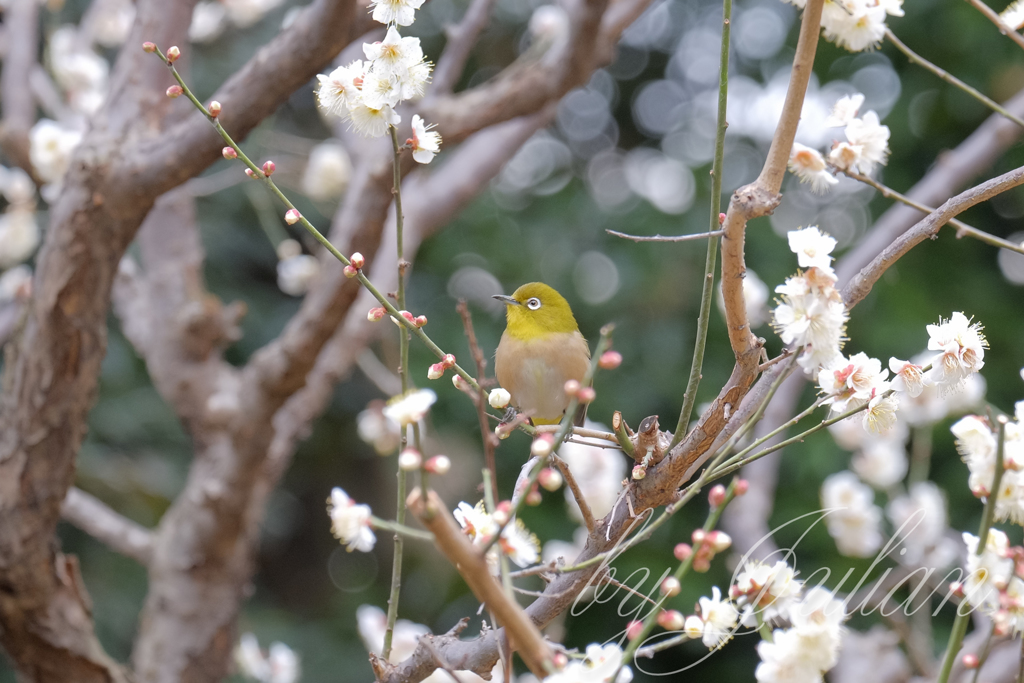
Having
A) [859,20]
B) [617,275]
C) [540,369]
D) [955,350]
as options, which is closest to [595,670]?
[955,350]

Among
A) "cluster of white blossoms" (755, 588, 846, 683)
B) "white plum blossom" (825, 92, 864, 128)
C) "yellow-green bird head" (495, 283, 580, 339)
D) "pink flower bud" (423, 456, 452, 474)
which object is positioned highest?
"white plum blossom" (825, 92, 864, 128)

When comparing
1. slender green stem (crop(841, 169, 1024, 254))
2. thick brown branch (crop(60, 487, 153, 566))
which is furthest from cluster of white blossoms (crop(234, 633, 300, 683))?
slender green stem (crop(841, 169, 1024, 254))

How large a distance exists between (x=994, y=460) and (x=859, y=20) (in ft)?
2.25

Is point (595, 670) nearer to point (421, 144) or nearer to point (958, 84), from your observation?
point (421, 144)

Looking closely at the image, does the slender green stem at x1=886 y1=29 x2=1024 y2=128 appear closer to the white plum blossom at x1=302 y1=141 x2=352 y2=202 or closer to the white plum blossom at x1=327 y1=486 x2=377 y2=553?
the white plum blossom at x1=327 y1=486 x2=377 y2=553

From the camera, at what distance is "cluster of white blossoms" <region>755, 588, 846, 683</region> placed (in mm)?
889

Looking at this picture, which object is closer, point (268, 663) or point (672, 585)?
point (672, 585)

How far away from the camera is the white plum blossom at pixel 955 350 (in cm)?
112

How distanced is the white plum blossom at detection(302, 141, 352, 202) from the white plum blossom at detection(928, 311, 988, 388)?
3119 mm

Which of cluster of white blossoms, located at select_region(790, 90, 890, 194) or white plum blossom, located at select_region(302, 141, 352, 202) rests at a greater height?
white plum blossom, located at select_region(302, 141, 352, 202)

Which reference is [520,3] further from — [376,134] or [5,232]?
[376,134]

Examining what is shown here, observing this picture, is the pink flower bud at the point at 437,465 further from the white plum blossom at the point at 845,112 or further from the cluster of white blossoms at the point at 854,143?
the white plum blossom at the point at 845,112

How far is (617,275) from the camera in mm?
4066

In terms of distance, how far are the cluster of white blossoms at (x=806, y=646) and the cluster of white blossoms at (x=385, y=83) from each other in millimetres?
761
